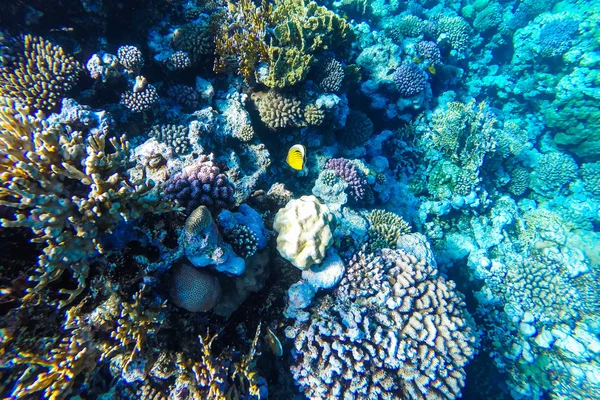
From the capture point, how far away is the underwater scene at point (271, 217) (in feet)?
7.67

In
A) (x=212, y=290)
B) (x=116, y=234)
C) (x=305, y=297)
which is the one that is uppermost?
(x=116, y=234)

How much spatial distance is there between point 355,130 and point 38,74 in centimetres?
603

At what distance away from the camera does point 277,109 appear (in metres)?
5.28

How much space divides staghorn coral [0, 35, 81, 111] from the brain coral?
4.71 m

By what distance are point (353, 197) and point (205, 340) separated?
4022 mm

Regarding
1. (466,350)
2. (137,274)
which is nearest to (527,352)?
(466,350)

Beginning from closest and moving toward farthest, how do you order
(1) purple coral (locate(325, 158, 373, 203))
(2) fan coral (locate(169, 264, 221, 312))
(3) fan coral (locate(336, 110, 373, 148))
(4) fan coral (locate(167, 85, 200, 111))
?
(2) fan coral (locate(169, 264, 221, 312))
(4) fan coral (locate(167, 85, 200, 111))
(1) purple coral (locate(325, 158, 373, 203))
(3) fan coral (locate(336, 110, 373, 148))

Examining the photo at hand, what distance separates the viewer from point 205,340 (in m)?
3.00

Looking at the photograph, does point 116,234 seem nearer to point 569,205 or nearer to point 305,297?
point 305,297

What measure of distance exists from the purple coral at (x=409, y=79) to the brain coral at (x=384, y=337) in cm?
521

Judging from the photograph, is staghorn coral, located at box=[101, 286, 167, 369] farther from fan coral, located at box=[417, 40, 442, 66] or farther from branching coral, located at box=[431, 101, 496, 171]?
fan coral, located at box=[417, 40, 442, 66]

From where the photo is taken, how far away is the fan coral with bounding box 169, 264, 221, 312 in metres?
2.92

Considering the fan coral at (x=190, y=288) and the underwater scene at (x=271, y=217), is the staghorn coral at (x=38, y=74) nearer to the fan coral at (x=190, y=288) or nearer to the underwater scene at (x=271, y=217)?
the underwater scene at (x=271, y=217)

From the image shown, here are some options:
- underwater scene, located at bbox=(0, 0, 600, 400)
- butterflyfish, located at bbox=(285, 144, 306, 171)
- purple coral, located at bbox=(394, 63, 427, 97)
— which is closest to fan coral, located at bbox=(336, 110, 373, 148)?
underwater scene, located at bbox=(0, 0, 600, 400)
